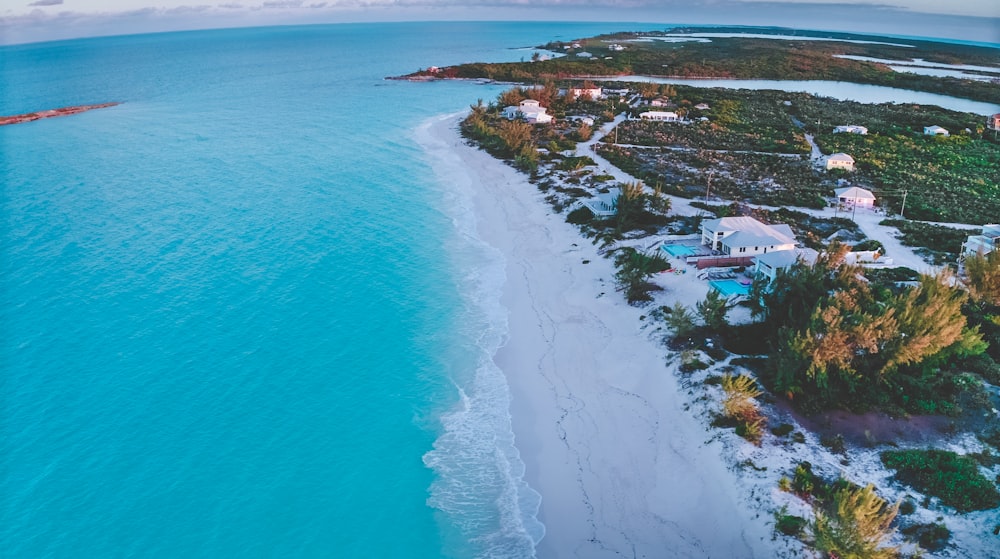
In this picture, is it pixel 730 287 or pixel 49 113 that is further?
pixel 49 113

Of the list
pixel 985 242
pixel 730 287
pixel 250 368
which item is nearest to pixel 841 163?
pixel 985 242

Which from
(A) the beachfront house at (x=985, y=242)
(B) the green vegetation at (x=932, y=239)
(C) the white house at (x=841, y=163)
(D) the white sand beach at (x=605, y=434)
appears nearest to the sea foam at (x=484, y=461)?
(D) the white sand beach at (x=605, y=434)

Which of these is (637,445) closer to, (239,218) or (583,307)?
(583,307)

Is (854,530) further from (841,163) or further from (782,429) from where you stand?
(841,163)

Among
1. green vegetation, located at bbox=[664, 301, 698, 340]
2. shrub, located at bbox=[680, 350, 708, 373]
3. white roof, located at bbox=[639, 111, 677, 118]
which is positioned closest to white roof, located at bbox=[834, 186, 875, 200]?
green vegetation, located at bbox=[664, 301, 698, 340]

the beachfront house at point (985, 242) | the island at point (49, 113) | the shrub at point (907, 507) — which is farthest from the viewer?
the island at point (49, 113)

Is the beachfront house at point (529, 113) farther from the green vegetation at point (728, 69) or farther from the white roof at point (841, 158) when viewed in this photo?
the white roof at point (841, 158)

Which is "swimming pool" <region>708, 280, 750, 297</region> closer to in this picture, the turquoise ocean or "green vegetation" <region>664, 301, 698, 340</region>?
"green vegetation" <region>664, 301, 698, 340</region>
